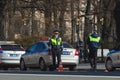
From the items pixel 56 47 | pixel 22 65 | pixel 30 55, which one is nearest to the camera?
pixel 56 47

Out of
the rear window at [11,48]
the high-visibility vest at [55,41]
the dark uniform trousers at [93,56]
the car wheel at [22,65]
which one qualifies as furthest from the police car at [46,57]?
the rear window at [11,48]

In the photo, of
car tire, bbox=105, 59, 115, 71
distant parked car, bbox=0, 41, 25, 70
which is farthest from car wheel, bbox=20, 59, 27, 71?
car tire, bbox=105, 59, 115, 71

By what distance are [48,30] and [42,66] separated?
66.1 feet

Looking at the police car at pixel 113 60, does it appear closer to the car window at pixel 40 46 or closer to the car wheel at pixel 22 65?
the car window at pixel 40 46

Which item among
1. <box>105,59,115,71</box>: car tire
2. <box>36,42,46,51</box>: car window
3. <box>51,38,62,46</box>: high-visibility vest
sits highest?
<box>51,38,62,46</box>: high-visibility vest

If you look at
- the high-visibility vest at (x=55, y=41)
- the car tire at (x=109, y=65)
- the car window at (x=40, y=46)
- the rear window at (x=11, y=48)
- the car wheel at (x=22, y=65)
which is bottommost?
the car wheel at (x=22, y=65)

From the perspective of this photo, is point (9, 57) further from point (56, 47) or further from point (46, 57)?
point (56, 47)

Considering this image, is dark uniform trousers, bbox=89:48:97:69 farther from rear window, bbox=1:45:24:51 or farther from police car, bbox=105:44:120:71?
rear window, bbox=1:45:24:51

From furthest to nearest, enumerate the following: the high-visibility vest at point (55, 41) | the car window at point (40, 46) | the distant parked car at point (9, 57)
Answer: the distant parked car at point (9, 57) → the car window at point (40, 46) → the high-visibility vest at point (55, 41)

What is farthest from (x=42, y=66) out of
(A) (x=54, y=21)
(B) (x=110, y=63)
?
(A) (x=54, y=21)

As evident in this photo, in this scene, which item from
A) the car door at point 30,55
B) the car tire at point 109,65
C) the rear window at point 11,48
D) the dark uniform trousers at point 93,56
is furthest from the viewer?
the rear window at point 11,48

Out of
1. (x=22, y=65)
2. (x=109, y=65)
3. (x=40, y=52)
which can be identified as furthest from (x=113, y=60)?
(x=22, y=65)

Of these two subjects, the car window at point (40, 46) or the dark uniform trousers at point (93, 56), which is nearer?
the dark uniform trousers at point (93, 56)

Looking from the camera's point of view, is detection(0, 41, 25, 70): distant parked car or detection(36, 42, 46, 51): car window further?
detection(0, 41, 25, 70): distant parked car
